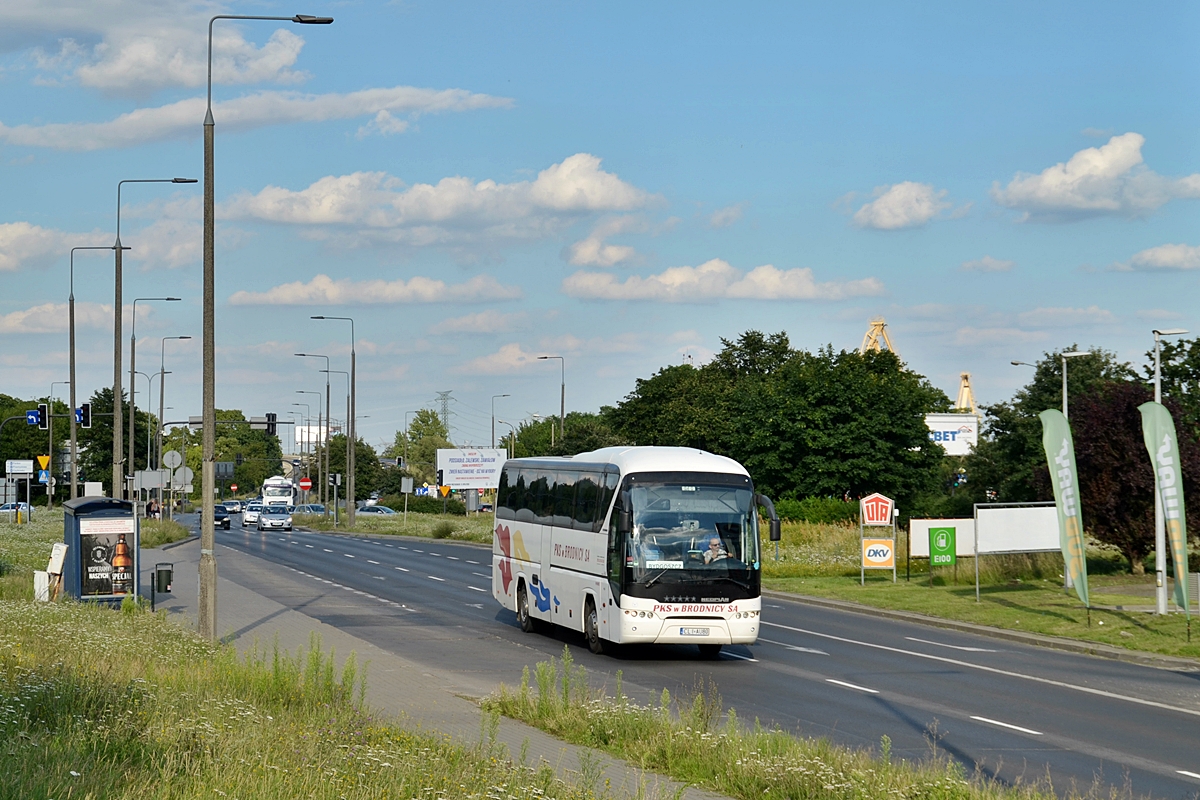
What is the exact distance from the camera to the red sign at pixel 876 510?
126 ft

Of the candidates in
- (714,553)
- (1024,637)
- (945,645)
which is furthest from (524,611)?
(1024,637)

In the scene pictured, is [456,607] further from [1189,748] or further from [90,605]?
[1189,748]

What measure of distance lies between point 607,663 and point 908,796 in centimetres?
1132

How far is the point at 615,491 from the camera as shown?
20625 millimetres

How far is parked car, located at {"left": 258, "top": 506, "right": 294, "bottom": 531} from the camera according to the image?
77875mm

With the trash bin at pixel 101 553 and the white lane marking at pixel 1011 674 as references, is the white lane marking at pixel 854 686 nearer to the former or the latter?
the white lane marking at pixel 1011 674

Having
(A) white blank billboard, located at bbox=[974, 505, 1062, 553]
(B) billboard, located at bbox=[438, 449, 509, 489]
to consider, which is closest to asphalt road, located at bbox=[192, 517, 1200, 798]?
(A) white blank billboard, located at bbox=[974, 505, 1062, 553]

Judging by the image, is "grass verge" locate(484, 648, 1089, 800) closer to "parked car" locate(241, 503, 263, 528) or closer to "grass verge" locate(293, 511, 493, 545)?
"grass verge" locate(293, 511, 493, 545)

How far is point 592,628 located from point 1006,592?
51.0 feet

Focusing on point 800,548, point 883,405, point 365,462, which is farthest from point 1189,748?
point 365,462

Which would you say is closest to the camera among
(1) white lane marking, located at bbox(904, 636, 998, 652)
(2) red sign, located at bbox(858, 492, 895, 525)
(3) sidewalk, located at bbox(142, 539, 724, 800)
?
(3) sidewalk, located at bbox(142, 539, 724, 800)

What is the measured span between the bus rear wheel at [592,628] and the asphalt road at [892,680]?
1.02 ft

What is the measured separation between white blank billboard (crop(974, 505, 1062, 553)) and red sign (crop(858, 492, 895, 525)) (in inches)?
281

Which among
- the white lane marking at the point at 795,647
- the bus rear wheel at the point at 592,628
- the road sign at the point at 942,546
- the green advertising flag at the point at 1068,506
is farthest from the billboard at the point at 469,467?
the bus rear wheel at the point at 592,628
